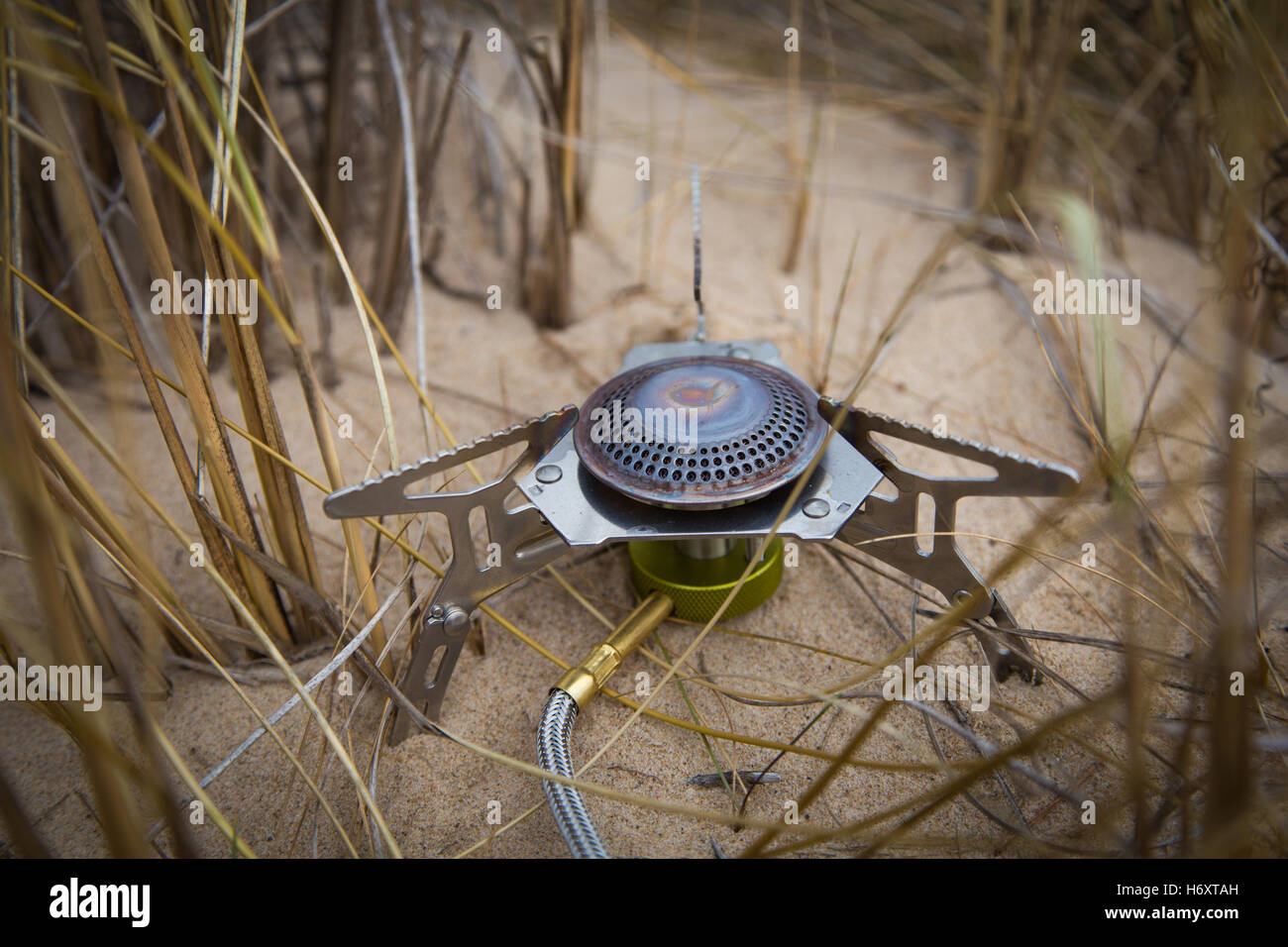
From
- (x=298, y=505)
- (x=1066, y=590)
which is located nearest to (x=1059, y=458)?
(x=1066, y=590)

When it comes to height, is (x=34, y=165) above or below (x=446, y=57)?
below

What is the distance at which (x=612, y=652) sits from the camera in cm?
114

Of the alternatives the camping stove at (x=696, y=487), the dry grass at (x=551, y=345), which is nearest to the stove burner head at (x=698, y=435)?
the camping stove at (x=696, y=487)

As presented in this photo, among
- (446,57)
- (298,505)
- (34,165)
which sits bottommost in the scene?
(298,505)

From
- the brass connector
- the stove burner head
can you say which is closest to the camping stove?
the stove burner head

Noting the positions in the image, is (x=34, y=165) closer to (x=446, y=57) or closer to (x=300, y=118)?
(x=300, y=118)

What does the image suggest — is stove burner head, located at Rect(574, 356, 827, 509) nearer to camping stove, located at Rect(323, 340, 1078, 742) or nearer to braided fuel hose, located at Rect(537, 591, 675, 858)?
camping stove, located at Rect(323, 340, 1078, 742)

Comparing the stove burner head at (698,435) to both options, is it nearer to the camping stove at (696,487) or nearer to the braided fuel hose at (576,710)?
the camping stove at (696,487)

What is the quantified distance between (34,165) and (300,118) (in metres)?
0.60

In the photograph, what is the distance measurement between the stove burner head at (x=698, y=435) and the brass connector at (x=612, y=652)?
21cm

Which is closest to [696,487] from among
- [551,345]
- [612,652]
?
[612,652]

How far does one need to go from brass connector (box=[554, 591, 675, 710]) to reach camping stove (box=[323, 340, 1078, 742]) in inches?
5.5
